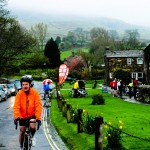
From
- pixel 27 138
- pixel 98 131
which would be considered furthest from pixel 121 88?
pixel 27 138

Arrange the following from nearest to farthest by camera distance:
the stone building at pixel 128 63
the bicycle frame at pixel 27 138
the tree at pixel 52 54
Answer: the bicycle frame at pixel 27 138
the stone building at pixel 128 63
the tree at pixel 52 54

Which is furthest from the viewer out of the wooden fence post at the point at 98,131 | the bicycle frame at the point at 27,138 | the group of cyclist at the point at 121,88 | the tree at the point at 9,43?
the tree at the point at 9,43

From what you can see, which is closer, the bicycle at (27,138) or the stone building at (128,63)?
the bicycle at (27,138)

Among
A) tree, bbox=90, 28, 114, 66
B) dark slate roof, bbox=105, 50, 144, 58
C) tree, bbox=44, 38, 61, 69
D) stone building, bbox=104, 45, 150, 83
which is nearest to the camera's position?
stone building, bbox=104, 45, 150, 83

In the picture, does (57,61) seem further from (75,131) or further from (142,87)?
(75,131)

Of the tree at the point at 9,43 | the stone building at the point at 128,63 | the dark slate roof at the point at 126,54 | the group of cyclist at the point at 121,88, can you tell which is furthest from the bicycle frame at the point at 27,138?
the dark slate roof at the point at 126,54

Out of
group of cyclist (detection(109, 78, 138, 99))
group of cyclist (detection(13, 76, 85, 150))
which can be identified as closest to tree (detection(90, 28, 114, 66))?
group of cyclist (detection(109, 78, 138, 99))

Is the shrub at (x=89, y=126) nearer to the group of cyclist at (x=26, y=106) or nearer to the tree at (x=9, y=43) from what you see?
the group of cyclist at (x=26, y=106)

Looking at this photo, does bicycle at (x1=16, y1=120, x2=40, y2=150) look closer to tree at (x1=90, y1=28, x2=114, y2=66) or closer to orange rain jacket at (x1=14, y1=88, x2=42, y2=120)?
orange rain jacket at (x1=14, y1=88, x2=42, y2=120)

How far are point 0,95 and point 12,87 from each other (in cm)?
1224

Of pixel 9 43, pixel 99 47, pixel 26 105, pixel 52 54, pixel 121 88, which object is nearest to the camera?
pixel 26 105

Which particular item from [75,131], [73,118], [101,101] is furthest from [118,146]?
[101,101]

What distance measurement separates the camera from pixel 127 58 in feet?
261

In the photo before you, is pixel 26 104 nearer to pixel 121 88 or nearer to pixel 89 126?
pixel 89 126
